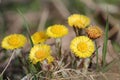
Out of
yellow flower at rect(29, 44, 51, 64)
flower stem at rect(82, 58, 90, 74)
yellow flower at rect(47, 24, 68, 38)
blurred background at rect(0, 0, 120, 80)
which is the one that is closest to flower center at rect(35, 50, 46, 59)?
yellow flower at rect(29, 44, 51, 64)

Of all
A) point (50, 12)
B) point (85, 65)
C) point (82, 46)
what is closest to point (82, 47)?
point (82, 46)

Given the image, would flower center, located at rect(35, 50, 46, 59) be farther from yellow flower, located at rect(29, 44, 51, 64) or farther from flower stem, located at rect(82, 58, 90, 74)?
flower stem, located at rect(82, 58, 90, 74)

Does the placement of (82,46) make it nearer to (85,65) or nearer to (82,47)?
(82,47)

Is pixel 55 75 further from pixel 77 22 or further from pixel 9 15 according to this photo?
pixel 9 15

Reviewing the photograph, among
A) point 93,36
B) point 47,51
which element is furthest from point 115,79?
point 47,51

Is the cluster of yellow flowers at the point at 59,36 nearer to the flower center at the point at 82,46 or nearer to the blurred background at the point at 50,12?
the flower center at the point at 82,46
